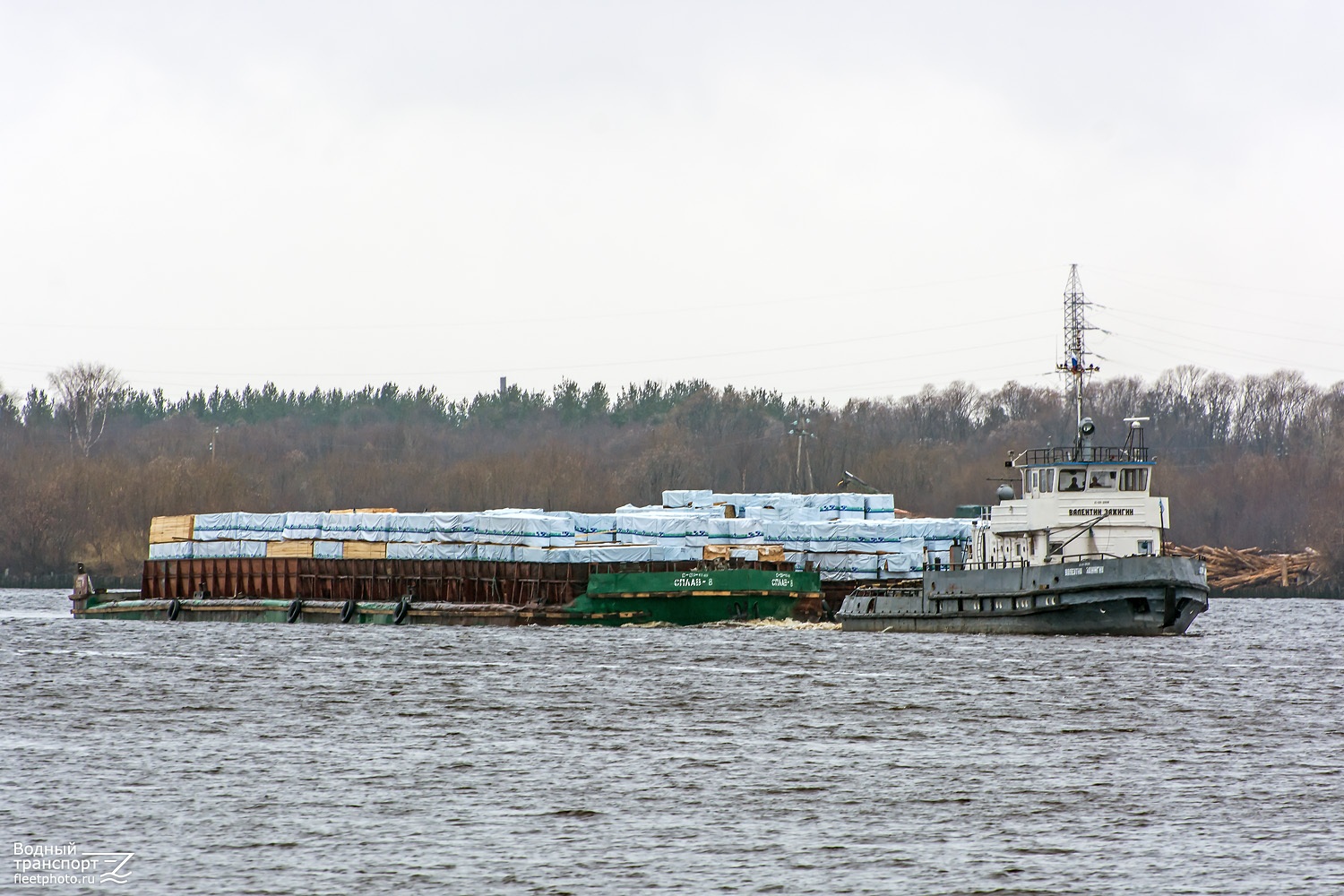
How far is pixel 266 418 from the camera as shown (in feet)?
628

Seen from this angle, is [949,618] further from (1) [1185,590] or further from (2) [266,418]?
(2) [266,418]

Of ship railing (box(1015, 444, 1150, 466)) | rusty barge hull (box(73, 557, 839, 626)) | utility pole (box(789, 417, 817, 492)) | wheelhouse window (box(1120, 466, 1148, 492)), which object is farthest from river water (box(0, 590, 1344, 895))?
utility pole (box(789, 417, 817, 492))

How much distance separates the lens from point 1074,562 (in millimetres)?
49906

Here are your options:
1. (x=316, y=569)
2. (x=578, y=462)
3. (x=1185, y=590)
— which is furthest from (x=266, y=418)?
(x=1185, y=590)

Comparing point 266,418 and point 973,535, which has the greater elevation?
point 266,418

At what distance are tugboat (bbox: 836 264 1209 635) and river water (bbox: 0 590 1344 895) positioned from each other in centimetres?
231

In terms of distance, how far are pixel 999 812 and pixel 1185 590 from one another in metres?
27.7

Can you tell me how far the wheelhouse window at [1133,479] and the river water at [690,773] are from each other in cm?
655

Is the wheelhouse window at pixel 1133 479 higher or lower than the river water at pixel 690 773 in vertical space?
higher

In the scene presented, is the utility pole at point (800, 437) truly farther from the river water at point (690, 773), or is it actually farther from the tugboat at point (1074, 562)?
the river water at point (690, 773)

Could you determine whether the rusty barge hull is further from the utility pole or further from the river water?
the utility pole

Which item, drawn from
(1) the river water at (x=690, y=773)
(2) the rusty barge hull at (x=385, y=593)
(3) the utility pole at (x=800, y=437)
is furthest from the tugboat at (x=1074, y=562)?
(3) the utility pole at (x=800, y=437)

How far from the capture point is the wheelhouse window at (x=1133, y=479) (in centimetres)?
5119

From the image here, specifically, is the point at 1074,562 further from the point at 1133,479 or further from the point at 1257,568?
the point at 1257,568
